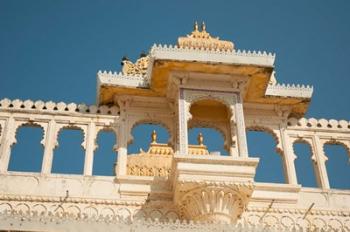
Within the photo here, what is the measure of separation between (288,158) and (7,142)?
19.6ft

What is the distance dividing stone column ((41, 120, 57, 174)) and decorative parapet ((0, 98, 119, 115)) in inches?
14.4

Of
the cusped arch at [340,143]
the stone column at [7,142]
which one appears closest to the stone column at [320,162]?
the cusped arch at [340,143]

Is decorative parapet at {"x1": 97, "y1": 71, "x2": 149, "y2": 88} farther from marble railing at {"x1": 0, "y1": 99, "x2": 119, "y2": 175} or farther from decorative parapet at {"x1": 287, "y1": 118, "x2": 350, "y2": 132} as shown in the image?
decorative parapet at {"x1": 287, "y1": 118, "x2": 350, "y2": 132}

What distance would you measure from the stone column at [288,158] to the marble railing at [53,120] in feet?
12.2

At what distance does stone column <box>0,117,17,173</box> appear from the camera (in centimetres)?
1205

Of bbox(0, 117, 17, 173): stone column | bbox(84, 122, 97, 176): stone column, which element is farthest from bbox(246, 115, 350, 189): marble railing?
bbox(0, 117, 17, 173): stone column

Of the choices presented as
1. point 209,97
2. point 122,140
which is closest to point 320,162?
point 209,97

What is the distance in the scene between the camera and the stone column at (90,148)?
12.3 metres

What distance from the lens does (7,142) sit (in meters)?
12.3

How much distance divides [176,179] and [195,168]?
Answer: 0.42m

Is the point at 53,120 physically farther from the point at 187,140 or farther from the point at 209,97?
the point at 209,97

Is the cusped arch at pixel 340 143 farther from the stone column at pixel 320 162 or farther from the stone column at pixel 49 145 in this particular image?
the stone column at pixel 49 145

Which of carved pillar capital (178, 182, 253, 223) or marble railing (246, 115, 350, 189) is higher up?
marble railing (246, 115, 350, 189)

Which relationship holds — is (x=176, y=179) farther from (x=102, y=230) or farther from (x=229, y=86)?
(x=102, y=230)
